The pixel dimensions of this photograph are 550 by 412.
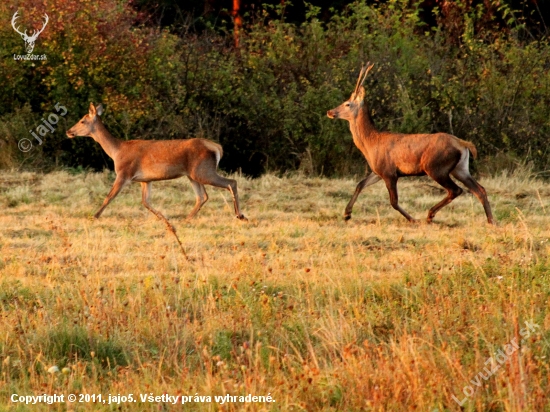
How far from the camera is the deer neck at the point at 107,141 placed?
13.3m

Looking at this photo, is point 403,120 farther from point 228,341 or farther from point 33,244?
point 228,341

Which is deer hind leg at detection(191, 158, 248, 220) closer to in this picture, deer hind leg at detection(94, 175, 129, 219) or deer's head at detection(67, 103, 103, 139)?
deer hind leg at detection(94, 175, 129, 219)

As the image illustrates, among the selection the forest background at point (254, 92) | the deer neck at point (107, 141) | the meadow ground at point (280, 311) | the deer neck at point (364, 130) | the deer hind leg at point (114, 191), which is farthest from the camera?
the forest background at point (254, 92)

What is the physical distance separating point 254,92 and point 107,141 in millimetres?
4899

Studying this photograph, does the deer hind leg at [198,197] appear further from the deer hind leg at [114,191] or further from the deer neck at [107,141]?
the deer neck at [107,141]

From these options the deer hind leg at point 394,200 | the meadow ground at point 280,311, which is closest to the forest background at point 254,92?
the deer hind leg at point 394,200

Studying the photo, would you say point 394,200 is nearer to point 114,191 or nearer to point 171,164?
point 171,164

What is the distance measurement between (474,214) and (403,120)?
15.3 ft

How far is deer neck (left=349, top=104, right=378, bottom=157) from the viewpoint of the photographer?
12742 mm

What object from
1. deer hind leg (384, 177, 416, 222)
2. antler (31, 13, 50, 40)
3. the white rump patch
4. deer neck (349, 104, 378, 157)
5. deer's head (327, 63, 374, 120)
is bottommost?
deer hind leg (384, 177, 416, 222)

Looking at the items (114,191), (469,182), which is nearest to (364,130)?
(469,182)

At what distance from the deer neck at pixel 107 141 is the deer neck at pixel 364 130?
9.48 ft

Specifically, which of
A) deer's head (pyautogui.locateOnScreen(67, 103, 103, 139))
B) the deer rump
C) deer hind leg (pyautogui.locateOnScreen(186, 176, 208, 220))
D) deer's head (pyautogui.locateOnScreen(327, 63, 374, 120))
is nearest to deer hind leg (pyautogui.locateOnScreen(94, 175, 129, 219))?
deer hind leg (pyautogui.locateOnScreen(186, 176, 208, 220))

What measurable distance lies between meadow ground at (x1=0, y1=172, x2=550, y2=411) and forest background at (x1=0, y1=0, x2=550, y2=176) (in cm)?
464
